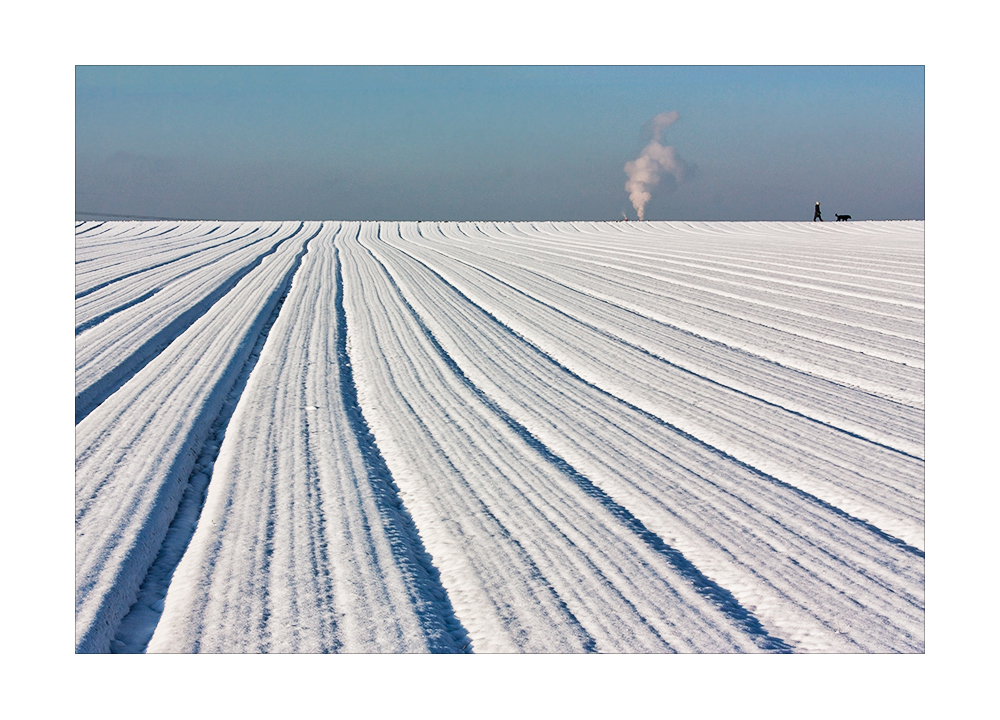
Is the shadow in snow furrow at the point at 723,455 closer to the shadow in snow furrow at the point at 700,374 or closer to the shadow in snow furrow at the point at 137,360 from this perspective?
the shadow in snow furrow at the point at 700,374

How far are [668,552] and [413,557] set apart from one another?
0.64 metres

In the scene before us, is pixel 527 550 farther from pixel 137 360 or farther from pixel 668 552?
pixel 137 360

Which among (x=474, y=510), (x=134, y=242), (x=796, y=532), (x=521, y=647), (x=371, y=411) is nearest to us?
(x=521, y=647)

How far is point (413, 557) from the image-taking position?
1793mm

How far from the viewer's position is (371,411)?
289cm

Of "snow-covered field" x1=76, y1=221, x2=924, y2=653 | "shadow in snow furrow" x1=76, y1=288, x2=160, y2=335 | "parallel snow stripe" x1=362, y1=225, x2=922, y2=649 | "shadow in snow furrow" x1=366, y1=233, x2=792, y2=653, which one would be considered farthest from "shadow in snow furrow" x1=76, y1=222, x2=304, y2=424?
"parallel snow stripe" x1=362, y1=225, x2=922, y2=649

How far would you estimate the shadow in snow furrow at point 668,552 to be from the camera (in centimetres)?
153

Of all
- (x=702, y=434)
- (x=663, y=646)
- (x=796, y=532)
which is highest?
(x=702, y=434)

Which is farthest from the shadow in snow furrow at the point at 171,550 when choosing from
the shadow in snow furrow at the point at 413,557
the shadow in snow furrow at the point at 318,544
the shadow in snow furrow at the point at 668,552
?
the shadow in snow furrow at the point at 668,552

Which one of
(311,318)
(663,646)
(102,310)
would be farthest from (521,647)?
(102,310)

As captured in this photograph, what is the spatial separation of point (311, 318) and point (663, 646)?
3947mm

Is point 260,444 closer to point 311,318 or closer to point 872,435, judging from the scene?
point 872,435

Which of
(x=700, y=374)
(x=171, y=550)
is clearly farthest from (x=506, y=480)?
(x=700, y=374)
